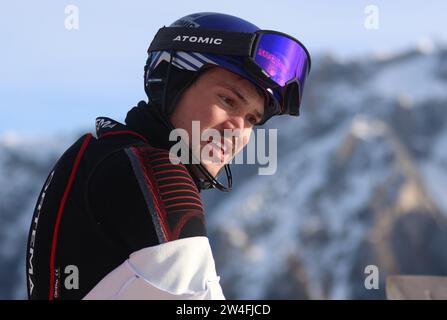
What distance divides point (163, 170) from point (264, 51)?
100 centimetres

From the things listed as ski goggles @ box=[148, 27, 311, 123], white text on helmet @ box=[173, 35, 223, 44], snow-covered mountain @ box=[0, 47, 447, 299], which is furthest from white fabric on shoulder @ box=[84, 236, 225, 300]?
snow-covered mountain @ box=[0, 47, 447, 299]

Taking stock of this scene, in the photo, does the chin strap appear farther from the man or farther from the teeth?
the teeth

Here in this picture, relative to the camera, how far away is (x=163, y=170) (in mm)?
3229

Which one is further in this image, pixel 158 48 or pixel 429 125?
pixel 429 125

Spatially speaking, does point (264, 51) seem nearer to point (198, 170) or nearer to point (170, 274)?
point (198, 170)

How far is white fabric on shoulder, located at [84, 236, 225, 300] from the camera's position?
303cm

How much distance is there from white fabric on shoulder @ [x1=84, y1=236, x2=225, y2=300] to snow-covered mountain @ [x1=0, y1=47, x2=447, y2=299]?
342 feet

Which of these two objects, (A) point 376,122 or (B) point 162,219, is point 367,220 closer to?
(A) point 376,122

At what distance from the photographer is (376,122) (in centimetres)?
13825

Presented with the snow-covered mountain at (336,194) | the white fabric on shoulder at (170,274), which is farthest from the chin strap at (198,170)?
the snow-covered mountain at (336,194)

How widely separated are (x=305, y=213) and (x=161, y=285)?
12991 centimetres

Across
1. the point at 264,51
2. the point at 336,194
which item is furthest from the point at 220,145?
the point at 336,194
